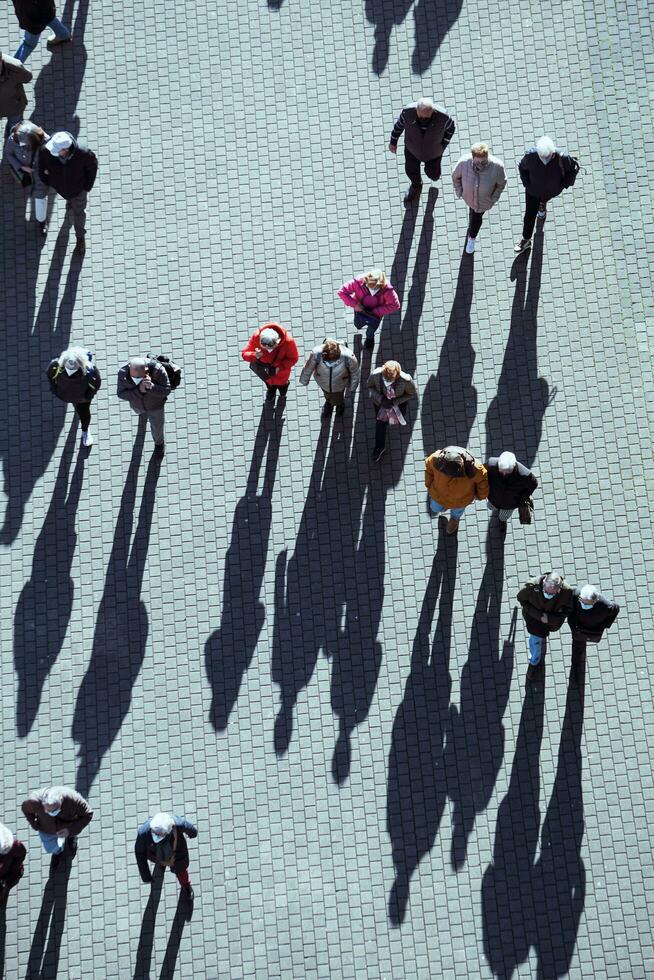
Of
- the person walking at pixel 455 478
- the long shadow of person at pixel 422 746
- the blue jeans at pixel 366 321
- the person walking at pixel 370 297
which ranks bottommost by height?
the long shadow of person at pixel 422 746

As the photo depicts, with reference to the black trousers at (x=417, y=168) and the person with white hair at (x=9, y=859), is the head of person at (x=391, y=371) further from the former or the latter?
the person with white hair at (x=9, y=859)

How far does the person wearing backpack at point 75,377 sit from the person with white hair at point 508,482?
157 inches

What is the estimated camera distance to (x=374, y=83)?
16062mm

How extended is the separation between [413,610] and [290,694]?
151 centimetres

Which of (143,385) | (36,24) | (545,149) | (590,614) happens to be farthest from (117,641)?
(36,24)

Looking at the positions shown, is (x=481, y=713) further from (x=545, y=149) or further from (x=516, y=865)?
(x=545, y=149)

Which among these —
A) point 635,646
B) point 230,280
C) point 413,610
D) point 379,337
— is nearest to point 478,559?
point 413,610

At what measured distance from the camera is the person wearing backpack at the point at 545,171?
14289mm

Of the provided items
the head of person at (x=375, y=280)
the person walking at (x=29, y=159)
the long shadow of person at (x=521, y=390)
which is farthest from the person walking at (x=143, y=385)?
the long shadow of person at (x=521, y=390)

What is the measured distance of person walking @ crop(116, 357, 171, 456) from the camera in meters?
13.3

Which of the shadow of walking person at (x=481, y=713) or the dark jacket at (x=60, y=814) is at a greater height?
the shadow of walking person at (x=481, y=713)

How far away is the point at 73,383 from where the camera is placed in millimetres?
13469

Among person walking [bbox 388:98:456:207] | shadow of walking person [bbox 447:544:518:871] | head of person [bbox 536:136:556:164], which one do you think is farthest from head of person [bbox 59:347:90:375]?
head of person [bbox 536:136:556:164]

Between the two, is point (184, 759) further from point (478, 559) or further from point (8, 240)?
point (8, 240)
